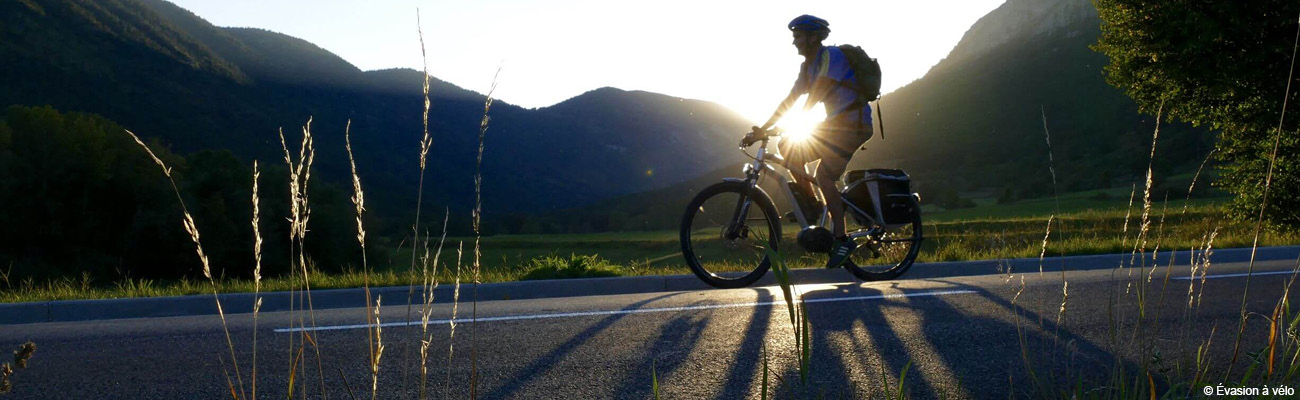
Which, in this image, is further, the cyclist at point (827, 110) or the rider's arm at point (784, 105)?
the rider's arm at point (784, 105)

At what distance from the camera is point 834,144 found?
7.15 meters

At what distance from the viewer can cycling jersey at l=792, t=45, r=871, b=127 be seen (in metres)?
7.01

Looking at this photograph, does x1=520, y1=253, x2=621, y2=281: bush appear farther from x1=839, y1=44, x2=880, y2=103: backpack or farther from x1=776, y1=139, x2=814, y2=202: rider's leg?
x1=839, y1=44, x2=880, y2=103: backpack

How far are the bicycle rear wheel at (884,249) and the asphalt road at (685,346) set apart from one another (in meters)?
1.58

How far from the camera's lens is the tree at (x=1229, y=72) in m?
13.2

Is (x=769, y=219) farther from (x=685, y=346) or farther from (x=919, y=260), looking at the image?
(x=685, y=346)

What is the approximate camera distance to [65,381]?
3861mm

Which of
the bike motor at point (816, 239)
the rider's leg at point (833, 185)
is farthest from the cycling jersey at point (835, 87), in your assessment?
the bike motor at point (816, 239)

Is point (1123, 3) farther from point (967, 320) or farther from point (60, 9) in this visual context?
point (60, 9)

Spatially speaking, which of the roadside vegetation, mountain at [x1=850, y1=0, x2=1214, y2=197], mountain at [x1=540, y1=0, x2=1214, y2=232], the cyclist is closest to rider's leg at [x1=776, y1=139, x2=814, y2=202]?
the cyclist

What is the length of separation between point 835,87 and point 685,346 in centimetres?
343

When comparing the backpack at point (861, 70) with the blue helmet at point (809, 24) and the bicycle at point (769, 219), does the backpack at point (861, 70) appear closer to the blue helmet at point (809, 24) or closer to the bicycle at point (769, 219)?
the blue helmet at point (809, 24)

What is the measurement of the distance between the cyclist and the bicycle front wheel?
1.41 ft

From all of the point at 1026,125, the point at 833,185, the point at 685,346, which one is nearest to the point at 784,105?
the point at 833,185
